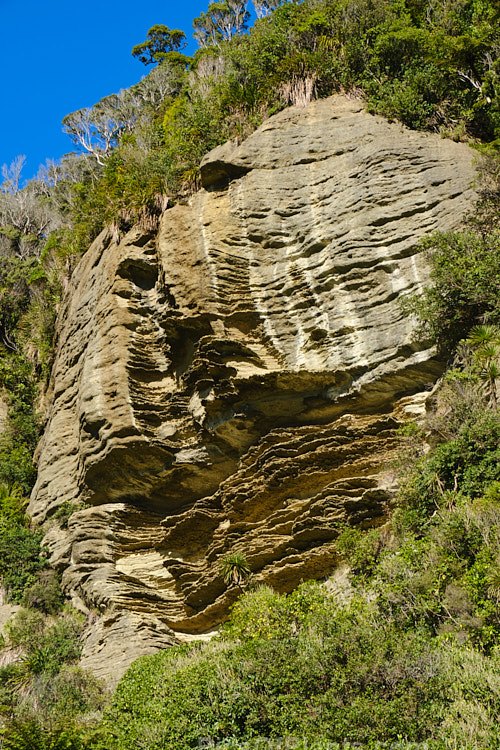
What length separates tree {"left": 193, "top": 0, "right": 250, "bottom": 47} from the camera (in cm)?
3325

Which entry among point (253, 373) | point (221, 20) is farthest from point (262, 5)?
point (253, 373)

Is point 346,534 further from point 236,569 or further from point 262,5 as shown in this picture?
point 262,5

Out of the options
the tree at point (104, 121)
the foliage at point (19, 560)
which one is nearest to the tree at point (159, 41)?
the tree at point (104, 121)

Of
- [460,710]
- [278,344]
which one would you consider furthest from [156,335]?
[460,710]

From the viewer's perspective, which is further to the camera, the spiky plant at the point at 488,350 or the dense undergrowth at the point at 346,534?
the spiky plant at the point at 488,350

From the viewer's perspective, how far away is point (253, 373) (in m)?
16.3

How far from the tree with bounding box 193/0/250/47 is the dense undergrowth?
800 centimetres

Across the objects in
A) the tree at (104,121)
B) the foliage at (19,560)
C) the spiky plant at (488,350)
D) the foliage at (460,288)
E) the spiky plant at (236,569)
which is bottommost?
the spiky plant at (236,569)

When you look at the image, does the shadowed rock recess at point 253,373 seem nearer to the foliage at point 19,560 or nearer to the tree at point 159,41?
the foliage at point 19,560

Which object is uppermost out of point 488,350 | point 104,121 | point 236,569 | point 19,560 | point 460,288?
point 104,121

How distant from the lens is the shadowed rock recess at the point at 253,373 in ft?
50.5

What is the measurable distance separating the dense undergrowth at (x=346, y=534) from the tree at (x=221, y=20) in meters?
8.00

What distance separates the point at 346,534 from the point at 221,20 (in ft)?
92.2

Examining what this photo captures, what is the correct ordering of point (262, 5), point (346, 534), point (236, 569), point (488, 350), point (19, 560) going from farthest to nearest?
point (262, 5) → point (19, 560) → point (236, 569) → point (346, 534) → point (488, 350)
